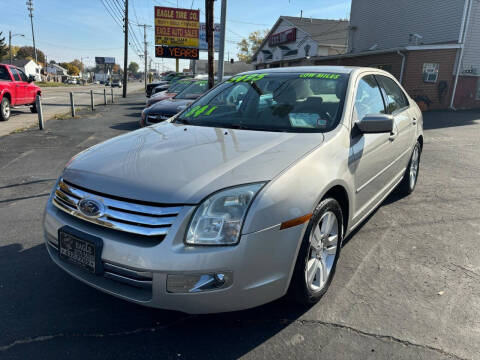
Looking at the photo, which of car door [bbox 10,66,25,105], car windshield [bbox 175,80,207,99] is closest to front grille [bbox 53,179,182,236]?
car windshield [bbox 175,80,207,99]

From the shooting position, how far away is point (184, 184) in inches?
82.1

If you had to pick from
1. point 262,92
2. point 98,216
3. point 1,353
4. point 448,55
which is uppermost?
point 448,55

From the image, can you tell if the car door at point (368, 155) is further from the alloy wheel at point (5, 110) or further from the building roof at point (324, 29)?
the building roof at point (324, 29)

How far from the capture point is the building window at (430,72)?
746 inches

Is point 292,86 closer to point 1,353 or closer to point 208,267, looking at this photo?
point 208,267

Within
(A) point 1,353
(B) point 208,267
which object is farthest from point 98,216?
(A) point 1,353

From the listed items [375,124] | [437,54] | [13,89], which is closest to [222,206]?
[375,124]

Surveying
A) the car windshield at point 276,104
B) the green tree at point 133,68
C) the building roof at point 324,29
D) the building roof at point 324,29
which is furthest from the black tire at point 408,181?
the green tree at point 133,68

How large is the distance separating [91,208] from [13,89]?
13.3 meters

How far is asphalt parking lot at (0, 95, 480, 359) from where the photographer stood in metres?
2.20

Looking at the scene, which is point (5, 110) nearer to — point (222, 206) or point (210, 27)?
point (210, 27)

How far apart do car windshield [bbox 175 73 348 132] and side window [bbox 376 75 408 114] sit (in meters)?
0.84

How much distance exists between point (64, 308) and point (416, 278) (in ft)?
8.78

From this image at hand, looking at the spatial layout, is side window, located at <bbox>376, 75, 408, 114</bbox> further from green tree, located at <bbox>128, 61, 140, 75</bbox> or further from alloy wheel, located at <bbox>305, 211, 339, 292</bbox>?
green tree, located at <bbox>128, 61, 140, 75</bbox>
